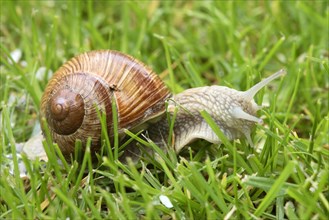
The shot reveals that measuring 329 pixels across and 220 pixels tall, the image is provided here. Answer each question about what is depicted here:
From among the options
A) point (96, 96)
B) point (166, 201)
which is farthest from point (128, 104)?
point (166, 201)

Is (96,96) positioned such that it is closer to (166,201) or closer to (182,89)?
(166,201)

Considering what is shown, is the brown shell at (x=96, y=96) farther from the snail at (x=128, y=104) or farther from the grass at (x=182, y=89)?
the grass at (x=182, y=89)

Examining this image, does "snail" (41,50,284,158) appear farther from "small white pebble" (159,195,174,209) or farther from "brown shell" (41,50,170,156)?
"small white pebble" (159,195,174,209)

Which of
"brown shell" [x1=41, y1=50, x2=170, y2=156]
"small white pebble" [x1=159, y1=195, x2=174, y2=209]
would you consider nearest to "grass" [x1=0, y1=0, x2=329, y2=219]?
"small white pebble" [x1=159, y1=195, x2=174, y2=209]

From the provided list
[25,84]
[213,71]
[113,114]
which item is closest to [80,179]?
[113,114]

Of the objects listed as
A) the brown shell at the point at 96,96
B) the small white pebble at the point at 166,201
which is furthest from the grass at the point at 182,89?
the brown shell at the point at 96,96

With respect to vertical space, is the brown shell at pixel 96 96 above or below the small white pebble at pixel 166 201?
above

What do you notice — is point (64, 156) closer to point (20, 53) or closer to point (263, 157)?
point (263, 157)
